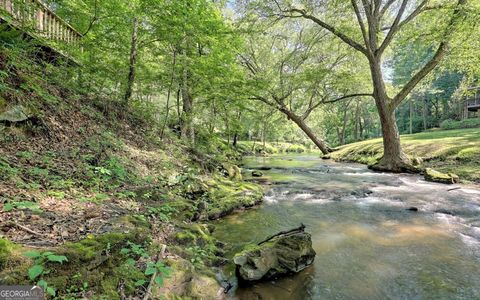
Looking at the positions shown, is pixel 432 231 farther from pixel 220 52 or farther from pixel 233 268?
pixel 220 52

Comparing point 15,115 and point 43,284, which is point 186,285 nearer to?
point 43,284

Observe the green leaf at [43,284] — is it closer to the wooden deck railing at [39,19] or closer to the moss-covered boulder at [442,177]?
the wooden deck railing at [39,19]

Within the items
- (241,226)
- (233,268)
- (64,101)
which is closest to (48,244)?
(233,268)

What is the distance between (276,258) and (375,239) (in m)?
2.46

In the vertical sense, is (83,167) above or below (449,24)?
below

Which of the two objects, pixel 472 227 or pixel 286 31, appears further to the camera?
pixel 286 31

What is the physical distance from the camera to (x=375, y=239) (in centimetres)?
521

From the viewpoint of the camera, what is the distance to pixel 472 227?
5.70 meters

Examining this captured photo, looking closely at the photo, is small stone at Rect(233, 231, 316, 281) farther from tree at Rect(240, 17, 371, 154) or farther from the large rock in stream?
tree at Rect(240, 17, 371, 154)

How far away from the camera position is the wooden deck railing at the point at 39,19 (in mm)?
5783

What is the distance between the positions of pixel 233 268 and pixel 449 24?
45.1ft

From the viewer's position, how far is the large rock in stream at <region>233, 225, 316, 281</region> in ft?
12.3

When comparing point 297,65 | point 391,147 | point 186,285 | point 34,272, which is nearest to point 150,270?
point 186,285

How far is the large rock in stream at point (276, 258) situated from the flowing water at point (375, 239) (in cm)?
14
